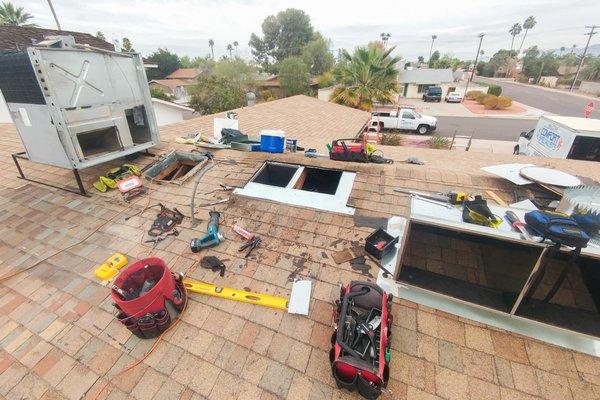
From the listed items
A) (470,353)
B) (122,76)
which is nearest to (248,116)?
(122,76)

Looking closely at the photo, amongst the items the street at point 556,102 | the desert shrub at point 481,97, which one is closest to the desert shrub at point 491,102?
the desert shrub at point 481,97

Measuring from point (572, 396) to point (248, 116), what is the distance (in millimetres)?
12837

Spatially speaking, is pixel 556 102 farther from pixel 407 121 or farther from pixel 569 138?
pixel 569 138

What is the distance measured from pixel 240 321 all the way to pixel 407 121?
22769mm

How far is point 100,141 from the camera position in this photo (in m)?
6.00

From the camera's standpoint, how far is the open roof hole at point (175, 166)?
5512 mm

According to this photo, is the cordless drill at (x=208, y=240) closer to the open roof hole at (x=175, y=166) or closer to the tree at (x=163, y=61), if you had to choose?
the open roof hole at (x=175, y=166)

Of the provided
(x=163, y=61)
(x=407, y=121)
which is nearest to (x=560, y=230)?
(x=407, y=121)

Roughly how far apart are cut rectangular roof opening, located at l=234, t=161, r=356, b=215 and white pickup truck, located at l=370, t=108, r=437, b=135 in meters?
18.2

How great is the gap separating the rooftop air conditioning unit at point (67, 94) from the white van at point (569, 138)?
15.2m

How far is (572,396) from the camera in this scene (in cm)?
201

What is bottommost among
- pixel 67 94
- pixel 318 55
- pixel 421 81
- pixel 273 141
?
pixel 273 141

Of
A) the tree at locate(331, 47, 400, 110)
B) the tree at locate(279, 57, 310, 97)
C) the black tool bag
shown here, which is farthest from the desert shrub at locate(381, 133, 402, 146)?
the tree at locate(279, 57, 310, 97)

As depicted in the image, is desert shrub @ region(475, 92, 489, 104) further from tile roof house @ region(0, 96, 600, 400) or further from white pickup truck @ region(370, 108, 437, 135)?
tile roof house @ region(0, 96, 600, 400)
